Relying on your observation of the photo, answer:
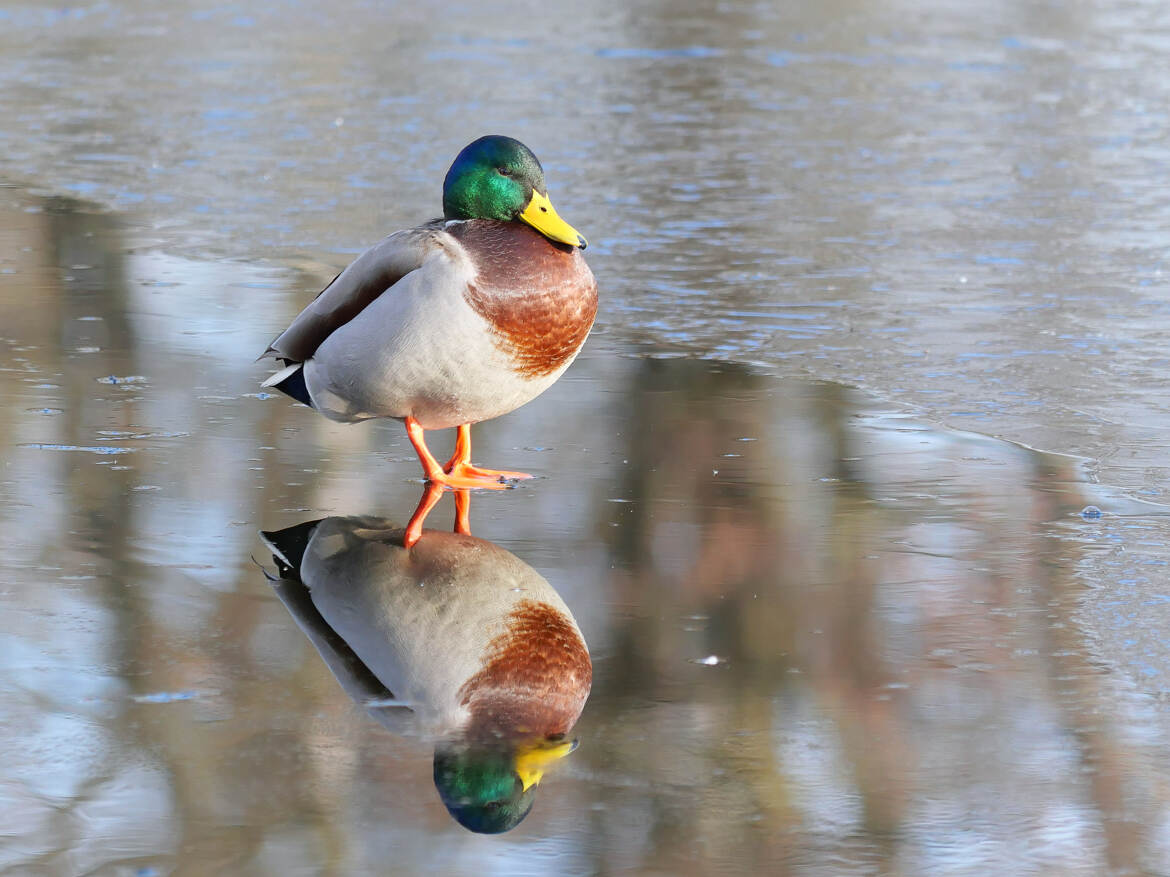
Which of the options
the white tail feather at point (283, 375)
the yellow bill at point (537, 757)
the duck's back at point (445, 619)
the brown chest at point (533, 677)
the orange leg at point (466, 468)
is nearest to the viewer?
the yellow bill at point (537, 757)

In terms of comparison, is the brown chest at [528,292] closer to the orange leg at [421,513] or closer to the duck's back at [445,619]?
the orange leg at [421,513]

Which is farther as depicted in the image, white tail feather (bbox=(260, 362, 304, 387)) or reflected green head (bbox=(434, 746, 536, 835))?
white tail feather (bbox=(260, 362, 304, 387))

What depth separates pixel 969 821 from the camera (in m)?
2.73

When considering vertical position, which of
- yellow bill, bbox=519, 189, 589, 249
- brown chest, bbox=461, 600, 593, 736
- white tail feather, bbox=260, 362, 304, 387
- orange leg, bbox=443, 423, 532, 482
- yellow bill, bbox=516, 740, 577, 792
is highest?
yellow bill, bbox=519, 189, 589, 249

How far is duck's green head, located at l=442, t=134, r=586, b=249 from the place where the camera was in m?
4.45

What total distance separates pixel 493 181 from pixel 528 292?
33 cm

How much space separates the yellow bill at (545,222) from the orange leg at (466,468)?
56 cm

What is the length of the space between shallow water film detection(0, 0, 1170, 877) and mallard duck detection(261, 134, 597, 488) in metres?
0.24

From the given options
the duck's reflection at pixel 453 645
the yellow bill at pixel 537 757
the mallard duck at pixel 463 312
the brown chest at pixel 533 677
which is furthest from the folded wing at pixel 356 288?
the yellow bill at pixel 537 757

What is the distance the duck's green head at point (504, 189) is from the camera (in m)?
4.45

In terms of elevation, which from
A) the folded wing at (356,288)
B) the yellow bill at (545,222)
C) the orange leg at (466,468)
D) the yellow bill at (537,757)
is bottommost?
the orange leg at (466,468)

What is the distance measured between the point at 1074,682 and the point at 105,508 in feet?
7.27

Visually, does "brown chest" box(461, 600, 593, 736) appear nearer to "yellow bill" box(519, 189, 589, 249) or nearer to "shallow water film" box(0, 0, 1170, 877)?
"shallow water film" box(0, 0, 1170, 877)

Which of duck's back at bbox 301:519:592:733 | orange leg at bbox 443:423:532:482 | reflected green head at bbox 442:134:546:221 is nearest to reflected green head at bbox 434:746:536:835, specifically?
duck's back at bbox 301:519:592:733
